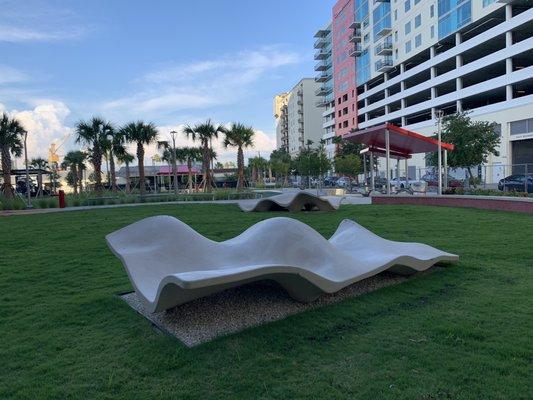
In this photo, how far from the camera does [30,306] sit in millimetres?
5789

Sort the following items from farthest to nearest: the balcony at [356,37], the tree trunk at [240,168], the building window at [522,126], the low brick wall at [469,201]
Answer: the balcony at [356,37] → the building window at [522,126] → the tree trunk at [240,168] → the low brick wall at [469,201]

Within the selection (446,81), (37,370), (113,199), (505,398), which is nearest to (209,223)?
(37,370)

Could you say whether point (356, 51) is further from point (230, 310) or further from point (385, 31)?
point (230, 310)

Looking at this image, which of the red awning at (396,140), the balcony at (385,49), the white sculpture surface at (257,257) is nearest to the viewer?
the white sculpture surface at (257,257)

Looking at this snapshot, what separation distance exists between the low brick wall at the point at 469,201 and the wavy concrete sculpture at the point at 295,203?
12.2 ft

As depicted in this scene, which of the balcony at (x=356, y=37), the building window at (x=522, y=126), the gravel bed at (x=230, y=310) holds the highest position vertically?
the balcony at (x=356, y=37)

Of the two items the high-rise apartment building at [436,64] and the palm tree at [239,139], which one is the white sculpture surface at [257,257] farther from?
the high-rise apartment building at [436,64]

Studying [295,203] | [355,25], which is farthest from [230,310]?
[355,25]

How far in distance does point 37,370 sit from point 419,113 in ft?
203

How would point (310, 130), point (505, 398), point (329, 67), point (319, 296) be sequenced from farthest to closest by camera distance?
point (310, 130) → point (329, 67) → point (319, 296) → point (505, 398)

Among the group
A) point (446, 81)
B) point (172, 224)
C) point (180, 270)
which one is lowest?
point (180, 270)

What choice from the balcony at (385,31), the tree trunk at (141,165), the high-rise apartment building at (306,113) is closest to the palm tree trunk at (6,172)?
the tree trunk at (141,165)

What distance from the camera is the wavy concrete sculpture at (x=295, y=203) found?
1841 cm

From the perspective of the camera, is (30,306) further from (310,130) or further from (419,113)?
(310,130)
